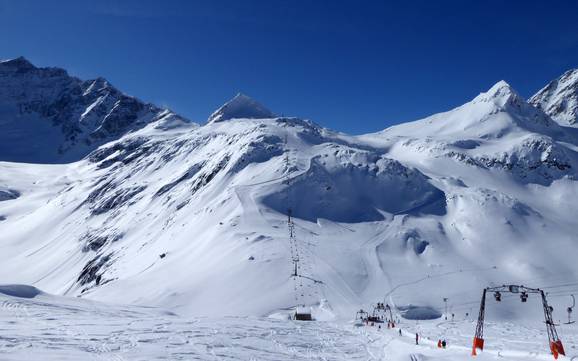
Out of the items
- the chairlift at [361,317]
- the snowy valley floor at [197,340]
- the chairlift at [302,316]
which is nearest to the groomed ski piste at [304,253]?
the snowy valley floor at [197,340]

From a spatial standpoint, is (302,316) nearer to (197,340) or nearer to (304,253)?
(304,253)

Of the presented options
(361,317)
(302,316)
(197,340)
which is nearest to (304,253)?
(361,317)

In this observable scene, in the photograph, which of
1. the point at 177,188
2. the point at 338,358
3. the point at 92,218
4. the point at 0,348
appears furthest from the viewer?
the point at 92,218

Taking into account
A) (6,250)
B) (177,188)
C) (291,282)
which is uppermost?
(177,188)

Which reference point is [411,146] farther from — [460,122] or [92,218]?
[92,218]

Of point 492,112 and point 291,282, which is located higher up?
point 492,112

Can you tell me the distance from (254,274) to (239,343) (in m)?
40.5

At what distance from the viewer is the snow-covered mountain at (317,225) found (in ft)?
257

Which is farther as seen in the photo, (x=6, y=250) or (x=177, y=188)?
(x=6, y=250)

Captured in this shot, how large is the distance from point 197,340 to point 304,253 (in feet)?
A: 157

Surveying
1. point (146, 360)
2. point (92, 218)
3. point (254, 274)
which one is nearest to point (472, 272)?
point (254, 274)

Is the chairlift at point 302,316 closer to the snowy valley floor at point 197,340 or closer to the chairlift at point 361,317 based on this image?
the chairlift at point 361,317

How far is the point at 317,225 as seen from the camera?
99.3 meters

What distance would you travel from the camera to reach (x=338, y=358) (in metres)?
35.3
